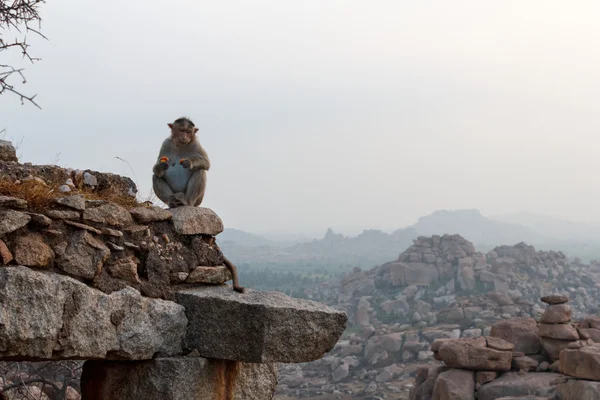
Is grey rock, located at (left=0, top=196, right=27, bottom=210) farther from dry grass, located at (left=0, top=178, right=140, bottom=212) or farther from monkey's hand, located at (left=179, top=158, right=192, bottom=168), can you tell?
monkey's hand, located at (left=179, top=158, right=192, bottom=168)

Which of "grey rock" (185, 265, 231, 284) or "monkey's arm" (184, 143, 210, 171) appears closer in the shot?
"grey rock" (185, 265, 231, 284)

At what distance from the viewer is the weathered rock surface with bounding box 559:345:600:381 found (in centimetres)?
1941

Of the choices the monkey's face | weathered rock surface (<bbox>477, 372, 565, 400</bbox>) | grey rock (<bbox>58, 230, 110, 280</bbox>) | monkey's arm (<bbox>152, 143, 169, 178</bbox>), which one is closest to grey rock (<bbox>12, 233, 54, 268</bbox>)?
grey rock (<bbox>58, 230, 110, 280</bbox>)

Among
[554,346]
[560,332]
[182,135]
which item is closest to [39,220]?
[182,135]

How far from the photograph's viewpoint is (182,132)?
6.62m

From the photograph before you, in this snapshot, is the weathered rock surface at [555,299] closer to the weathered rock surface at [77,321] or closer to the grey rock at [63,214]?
the weathered rock surface at [77,321]

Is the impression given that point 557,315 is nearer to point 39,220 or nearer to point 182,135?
point 182,135

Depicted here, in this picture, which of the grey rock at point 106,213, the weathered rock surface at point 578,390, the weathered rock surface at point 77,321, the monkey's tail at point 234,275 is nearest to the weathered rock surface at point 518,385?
the weathered rock surface at point 578,390

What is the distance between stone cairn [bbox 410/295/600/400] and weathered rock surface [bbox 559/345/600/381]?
2.33 ft

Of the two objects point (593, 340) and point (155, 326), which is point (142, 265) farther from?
point (593, 340)

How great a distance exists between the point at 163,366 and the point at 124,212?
46.8 inches

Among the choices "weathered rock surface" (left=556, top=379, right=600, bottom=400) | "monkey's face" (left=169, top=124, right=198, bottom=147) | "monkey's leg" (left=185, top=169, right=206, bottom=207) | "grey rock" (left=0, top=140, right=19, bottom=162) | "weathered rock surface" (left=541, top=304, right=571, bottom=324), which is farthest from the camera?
"weathered rock surface" (left=541, top=304, right=571, bottom=324)

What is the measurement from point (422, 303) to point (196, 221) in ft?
190

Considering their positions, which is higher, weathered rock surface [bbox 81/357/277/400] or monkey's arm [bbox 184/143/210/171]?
monkey's arm [bbox 184/143/210/171]
